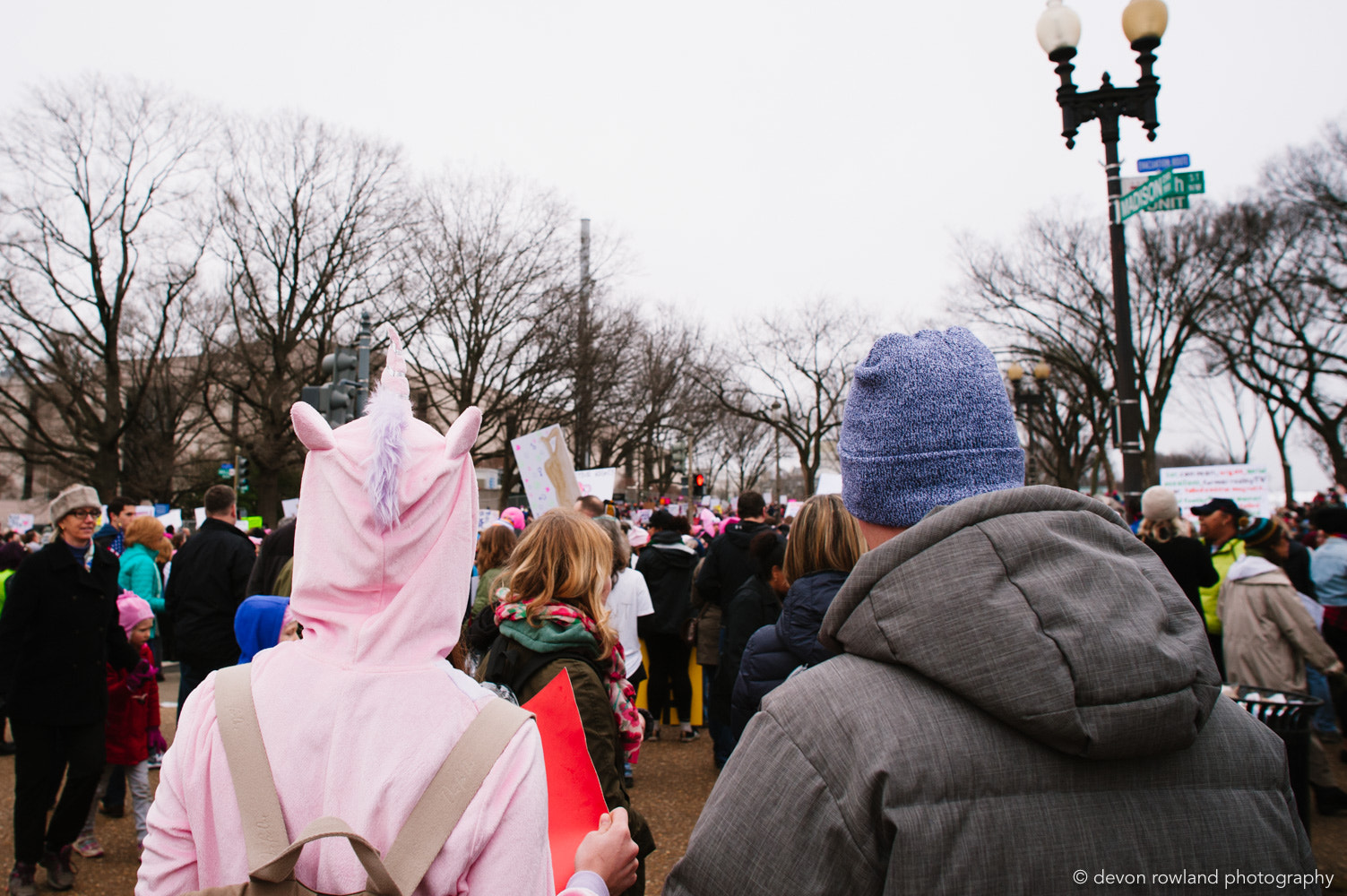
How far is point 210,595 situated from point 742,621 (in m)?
3.93

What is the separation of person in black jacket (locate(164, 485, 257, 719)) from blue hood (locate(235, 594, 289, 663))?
7.47 ft

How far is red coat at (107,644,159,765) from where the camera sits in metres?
5.31

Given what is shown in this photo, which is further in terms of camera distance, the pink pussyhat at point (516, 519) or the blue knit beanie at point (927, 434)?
the pink pussyhat at point (516, 519)

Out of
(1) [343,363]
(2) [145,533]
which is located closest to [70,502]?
(2) [145,533]

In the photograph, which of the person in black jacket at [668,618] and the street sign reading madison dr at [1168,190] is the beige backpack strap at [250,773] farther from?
the street sign reading madison dr at [1168,190]

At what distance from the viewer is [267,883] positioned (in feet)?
4.25

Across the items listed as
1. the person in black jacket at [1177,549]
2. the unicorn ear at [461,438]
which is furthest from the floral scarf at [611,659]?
the person in black jacket at [1177,549]

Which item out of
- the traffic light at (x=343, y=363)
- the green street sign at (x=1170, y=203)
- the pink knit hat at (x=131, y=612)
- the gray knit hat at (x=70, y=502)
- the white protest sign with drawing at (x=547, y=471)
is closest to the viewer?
the gray knit hat at (x=70, y=502)

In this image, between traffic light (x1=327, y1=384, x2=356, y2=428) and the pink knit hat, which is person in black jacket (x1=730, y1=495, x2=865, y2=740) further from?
A: traffic light (x1=327, y1=384, x2=356, y2=428)

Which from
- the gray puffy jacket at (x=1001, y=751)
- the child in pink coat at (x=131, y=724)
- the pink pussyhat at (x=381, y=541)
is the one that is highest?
the pink pussyhat at (x=381, y=541)

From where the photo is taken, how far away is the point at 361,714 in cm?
148

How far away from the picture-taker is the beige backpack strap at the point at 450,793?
1330 mm

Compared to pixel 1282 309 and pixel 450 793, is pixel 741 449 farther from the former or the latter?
pixel 450 793

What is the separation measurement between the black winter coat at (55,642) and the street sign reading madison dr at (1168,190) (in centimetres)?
854
